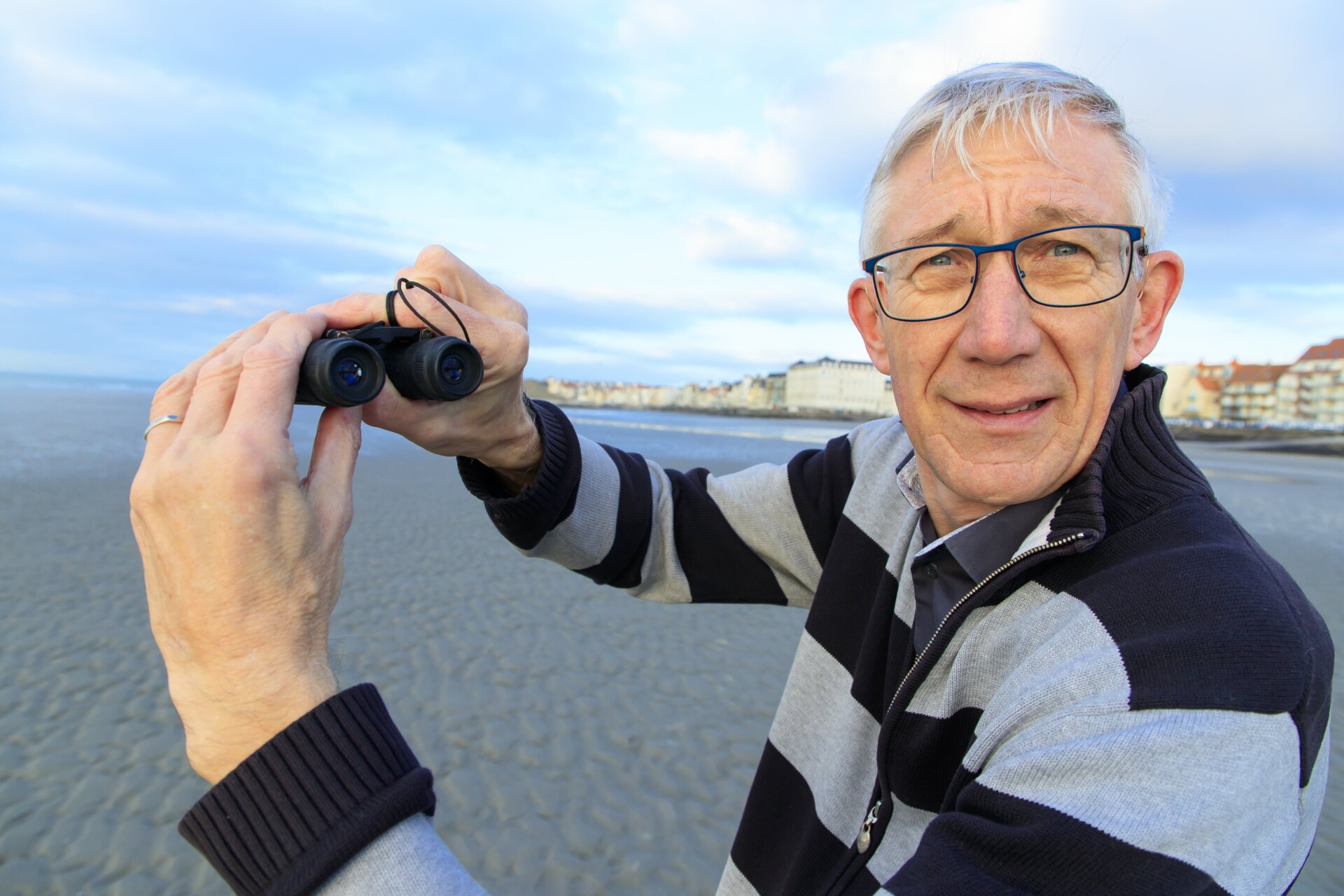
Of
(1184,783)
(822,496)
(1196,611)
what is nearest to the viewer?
(1184,783)

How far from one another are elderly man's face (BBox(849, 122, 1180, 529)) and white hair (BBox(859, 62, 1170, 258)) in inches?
1.1

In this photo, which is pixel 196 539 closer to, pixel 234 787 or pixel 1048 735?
pixel 234 787

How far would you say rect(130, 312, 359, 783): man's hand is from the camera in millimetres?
975

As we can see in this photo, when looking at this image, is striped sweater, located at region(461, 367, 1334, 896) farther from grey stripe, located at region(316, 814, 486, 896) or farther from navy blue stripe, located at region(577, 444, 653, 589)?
grey stripe, located at region(316, 814, 486, 896)

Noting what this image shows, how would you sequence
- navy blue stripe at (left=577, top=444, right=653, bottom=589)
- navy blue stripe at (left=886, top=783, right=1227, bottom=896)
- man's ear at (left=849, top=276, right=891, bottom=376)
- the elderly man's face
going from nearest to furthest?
navy blue stripe at (left=886, top=783, right=1227, bottom=896)
the elderly man's face
man's ear at (left=849, top=276, right=891, bottom=376)
navy blue stripe at (left=577, top=444, right=653, bottom=589)

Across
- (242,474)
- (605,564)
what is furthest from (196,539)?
(605,564)

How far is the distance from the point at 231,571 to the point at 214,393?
27 centimetres

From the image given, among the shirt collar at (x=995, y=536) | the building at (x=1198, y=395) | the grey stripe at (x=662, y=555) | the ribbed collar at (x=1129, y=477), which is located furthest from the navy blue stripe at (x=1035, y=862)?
the building at (x=1198, y=395)

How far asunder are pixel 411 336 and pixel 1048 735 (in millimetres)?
1461

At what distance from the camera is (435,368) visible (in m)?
1.58

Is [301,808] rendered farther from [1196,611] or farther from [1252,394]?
[1252,394]

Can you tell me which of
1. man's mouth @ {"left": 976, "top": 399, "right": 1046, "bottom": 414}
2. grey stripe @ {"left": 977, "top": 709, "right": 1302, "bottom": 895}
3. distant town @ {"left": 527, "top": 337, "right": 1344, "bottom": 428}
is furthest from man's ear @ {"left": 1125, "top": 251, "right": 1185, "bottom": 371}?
distant town @ {"left": 527, "top": 337, "right": 1344, "bottom": 428}

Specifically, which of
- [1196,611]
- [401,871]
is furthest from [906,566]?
[401,871]

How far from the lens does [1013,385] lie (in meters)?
1.51
